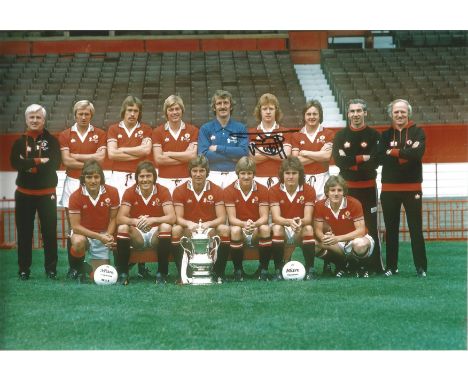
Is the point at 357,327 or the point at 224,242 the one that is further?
the point at 224,242

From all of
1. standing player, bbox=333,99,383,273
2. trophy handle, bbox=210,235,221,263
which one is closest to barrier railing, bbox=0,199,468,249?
standing player, bbox=333,99,383,273

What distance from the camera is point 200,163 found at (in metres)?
6.75

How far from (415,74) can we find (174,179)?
2403mm

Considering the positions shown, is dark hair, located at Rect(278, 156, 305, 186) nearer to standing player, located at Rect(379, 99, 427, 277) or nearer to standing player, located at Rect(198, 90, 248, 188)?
standing player, located at Rect(198, 90, 248, 188)

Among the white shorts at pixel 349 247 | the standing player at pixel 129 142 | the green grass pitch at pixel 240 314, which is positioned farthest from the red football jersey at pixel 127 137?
the white shorts at pixel 349 247

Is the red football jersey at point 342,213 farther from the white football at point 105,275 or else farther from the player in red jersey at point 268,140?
the white football at point 105,275

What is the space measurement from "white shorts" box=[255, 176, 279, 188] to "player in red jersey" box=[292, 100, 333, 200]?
294 mm

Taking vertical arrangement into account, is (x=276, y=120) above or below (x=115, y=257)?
above

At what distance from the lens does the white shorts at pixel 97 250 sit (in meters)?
6.78

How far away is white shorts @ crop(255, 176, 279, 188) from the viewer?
22.3ft

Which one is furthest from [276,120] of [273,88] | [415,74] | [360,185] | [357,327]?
[357,327]

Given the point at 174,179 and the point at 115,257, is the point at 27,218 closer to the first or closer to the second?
the point at 115,257

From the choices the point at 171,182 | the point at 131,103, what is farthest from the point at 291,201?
the point at 131,103
